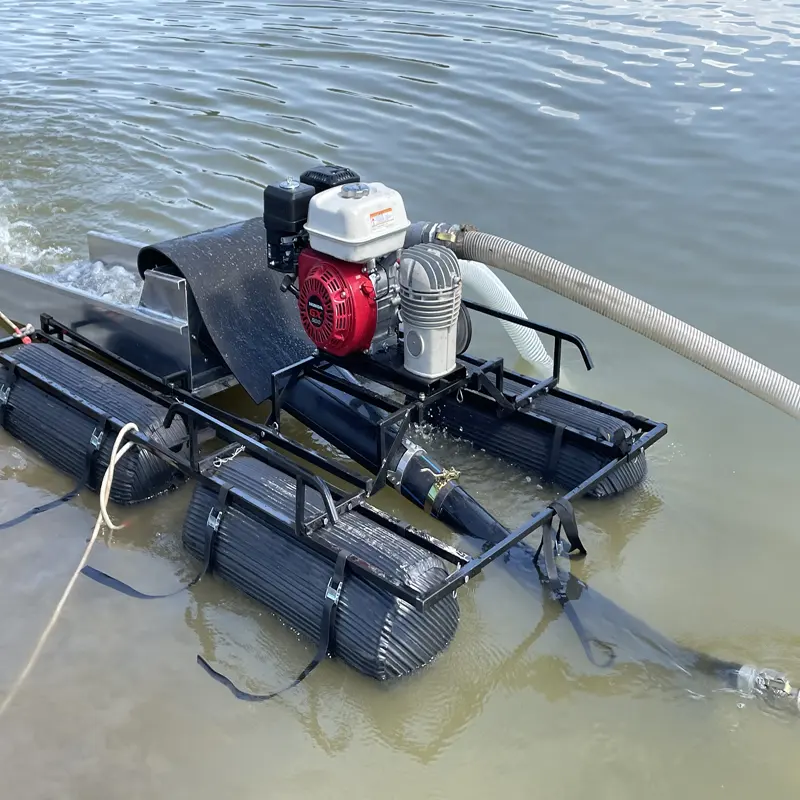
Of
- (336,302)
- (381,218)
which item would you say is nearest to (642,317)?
(381,218)

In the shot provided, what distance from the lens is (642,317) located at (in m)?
3.51

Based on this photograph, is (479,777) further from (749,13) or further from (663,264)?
(749,13)

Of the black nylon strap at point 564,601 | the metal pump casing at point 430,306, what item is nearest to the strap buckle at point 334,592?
the black nylon strap at point 564,601

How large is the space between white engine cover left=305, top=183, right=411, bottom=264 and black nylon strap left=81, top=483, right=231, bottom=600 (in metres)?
1.00

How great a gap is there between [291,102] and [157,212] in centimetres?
252

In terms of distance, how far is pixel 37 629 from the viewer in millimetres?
3449

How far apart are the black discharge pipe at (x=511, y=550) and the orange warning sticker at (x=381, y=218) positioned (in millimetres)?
847

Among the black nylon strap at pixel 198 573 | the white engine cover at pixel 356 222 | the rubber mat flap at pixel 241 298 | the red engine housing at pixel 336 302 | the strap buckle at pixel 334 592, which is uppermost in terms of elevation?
the white engine cover at pixel 356 222

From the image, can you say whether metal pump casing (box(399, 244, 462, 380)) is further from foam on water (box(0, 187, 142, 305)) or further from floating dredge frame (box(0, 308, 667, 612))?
foam on water (box(0, 187, 142, 305))

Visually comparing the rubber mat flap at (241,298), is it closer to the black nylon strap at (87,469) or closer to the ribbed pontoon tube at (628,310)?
the black nylon strap at (87,469)

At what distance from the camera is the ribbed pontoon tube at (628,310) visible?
11.2 feet

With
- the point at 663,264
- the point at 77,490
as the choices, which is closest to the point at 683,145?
the point at 663,264

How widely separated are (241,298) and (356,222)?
1059 mm

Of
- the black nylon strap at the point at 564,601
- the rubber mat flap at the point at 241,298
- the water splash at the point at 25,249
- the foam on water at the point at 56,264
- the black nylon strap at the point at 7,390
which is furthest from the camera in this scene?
the water splash at the point at 25,249
